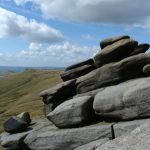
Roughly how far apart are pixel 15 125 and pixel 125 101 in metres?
16.5

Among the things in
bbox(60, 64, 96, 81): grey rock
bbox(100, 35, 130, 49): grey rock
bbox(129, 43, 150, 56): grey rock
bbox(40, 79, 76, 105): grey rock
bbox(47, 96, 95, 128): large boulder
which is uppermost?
bbox(100, 35, 130, 49): grey rock

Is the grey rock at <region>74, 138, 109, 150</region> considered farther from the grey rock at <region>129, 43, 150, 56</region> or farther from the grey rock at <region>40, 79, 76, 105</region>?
the grey rock at <region>129, 43, 150, 56</region>

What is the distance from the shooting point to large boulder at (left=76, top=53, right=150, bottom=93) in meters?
37.1

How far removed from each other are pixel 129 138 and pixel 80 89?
18.0 metres

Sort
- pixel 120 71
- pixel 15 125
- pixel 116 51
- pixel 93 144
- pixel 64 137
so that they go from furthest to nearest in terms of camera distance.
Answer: pixel 15 125 < pixel 116 51 < pixel 120 71 < pixel 64 137 < pixel 93 144

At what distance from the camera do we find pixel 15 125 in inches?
1713

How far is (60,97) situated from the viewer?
43.0 m

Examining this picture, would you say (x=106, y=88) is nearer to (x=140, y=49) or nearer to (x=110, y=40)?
(x=140, y=49)

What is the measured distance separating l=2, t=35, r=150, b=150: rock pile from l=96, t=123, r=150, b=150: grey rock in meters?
6.67

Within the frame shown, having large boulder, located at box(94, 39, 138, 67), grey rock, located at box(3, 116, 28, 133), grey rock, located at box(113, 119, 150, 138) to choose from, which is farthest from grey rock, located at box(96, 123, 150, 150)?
grey rock, located at box(3, 116, 28, 133)

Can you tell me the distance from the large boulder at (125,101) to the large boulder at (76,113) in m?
1.26

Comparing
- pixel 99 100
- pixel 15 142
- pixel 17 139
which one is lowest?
pixel 15 142

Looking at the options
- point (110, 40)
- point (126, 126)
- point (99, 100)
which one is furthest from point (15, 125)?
point (126, 126)

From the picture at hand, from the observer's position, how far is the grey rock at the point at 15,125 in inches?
1716
